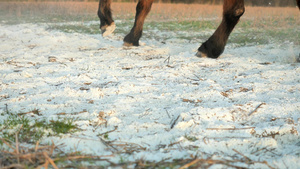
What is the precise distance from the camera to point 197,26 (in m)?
7.66

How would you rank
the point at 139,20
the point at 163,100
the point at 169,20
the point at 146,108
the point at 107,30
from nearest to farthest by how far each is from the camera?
the point at 146,108 < the point at 163,100 < the point at 139,20 < the point at 107,30 < the point at 169,20

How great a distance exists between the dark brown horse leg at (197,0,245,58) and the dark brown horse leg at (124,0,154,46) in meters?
1.17

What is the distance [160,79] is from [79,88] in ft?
2.54

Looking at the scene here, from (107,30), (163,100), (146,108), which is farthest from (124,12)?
(146,108)

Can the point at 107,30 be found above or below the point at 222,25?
below

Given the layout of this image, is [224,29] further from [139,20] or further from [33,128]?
[33,128]

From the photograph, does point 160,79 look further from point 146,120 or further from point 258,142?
point 258,142

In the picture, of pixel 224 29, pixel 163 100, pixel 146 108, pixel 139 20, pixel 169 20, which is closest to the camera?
pixel 146 108

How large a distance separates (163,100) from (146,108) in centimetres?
22

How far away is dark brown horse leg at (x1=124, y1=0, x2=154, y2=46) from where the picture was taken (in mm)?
4492

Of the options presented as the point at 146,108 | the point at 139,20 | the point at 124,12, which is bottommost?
the point at 146,108

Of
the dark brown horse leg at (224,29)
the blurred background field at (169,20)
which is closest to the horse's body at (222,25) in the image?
the dark brown horse leg at (224,29)

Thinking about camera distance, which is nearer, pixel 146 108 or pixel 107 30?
pixel 146 108

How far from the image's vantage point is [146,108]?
2.14 m
